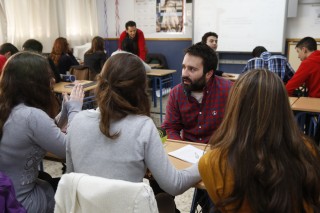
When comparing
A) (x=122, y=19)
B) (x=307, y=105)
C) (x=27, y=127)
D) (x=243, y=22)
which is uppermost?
(x=122, y=19)

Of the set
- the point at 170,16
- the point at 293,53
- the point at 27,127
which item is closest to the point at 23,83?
the point at 27,127

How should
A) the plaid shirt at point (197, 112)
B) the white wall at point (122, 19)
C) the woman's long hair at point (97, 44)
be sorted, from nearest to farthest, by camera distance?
the plaid shirt at point (197, 112), the woman's long hair at point (97, 44), the white wall at point (122, 19)

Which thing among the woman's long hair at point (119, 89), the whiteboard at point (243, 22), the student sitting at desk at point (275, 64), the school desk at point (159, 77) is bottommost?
the school desk at point (159, 77)

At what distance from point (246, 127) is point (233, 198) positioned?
24cm

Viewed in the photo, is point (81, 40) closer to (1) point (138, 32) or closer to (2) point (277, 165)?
(1) point (138, 32)

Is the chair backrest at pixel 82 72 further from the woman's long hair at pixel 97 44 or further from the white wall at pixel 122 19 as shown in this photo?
the white wall at pixel 122 19

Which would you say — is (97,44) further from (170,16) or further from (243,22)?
(243,22)

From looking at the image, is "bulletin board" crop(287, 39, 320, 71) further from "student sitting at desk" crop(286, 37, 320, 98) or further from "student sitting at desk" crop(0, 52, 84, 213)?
"student sitting at desk" crop(0, 52, 84, 213)

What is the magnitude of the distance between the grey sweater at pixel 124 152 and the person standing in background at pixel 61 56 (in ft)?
12.3

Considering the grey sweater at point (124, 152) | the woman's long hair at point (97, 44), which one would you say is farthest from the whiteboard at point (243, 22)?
the grey sweater at point (124, 152)

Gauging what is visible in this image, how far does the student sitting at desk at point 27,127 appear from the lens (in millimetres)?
1515

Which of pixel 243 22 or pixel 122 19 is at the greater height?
pixel 122 19

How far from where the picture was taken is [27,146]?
60.5 inches

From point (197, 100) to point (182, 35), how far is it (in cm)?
466
